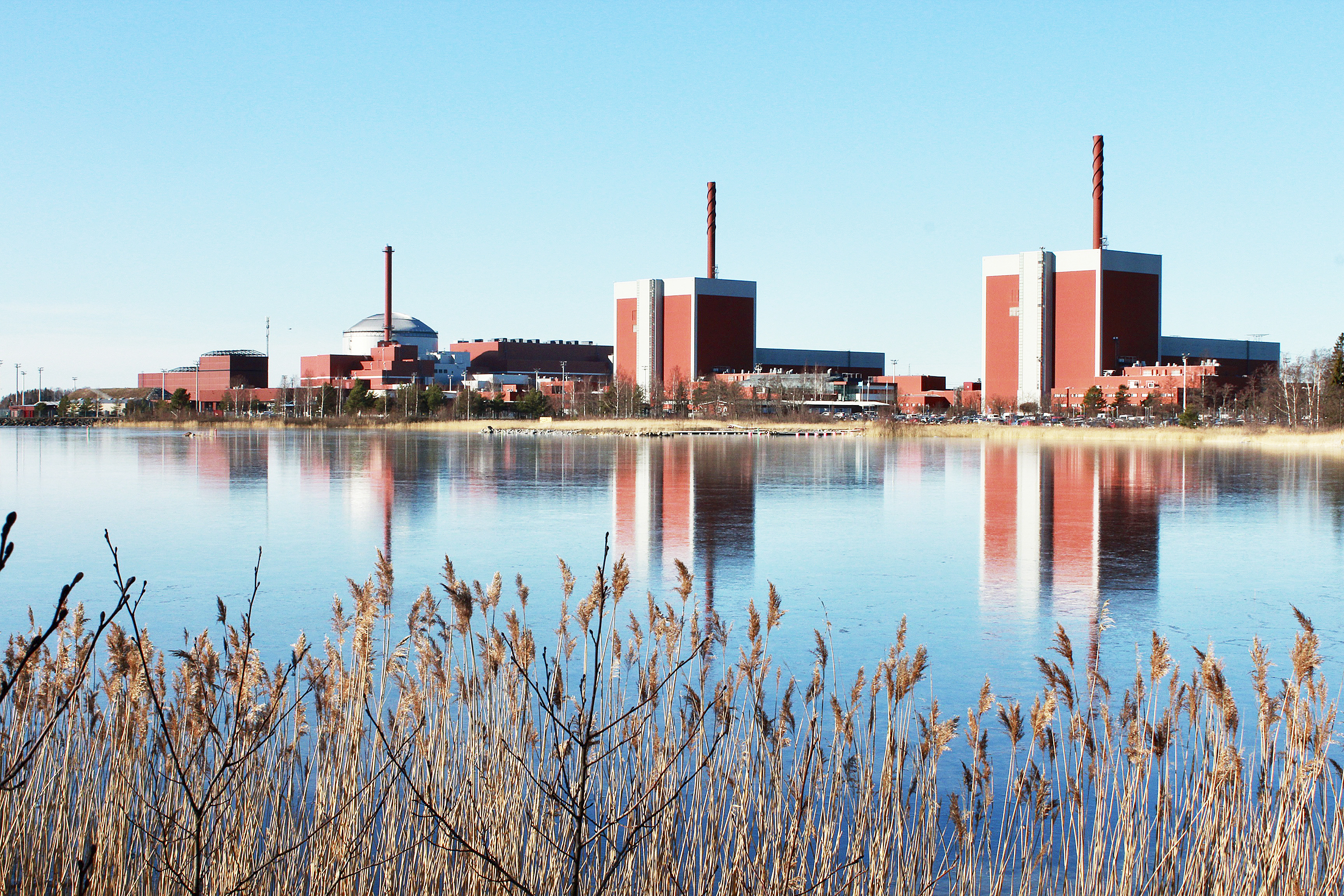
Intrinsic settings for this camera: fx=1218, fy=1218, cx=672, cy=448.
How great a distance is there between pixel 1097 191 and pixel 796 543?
9672 cm

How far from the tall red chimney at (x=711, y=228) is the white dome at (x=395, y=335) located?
143 ft

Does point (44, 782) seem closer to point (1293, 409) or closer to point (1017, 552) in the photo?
point (1017, 552)

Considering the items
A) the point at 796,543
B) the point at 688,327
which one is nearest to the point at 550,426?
the point at 688,327

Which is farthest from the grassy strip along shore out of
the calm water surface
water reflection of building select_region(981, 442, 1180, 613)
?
water reflection of building select_region(981, 442, 1180, 613)

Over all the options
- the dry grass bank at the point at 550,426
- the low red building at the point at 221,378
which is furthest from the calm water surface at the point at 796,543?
the low red building at the point at 221,378

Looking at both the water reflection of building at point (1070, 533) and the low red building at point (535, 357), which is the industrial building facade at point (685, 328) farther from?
the water reflection of building at point (1070, 533)

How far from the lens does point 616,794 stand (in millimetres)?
6492

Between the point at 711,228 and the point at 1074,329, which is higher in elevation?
the point at 711,228

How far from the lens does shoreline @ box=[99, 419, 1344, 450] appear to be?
6931 centimetres

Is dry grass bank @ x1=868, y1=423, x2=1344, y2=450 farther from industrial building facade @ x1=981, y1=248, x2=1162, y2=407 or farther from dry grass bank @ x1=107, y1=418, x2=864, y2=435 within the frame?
industrial building facade @ x1=981, y1=248, x2=1162, y2=407

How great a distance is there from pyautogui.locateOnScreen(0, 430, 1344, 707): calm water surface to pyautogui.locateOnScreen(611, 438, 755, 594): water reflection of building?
0.12 metres

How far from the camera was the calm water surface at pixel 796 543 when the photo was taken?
40.8 ft

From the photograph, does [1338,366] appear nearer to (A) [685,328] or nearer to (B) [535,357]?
(A) [685,328]

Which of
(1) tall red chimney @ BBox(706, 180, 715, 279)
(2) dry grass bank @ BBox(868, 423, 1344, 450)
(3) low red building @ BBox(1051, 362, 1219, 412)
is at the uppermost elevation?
(1) tall red chimney @ BBox(706, 180, 715, 279)
